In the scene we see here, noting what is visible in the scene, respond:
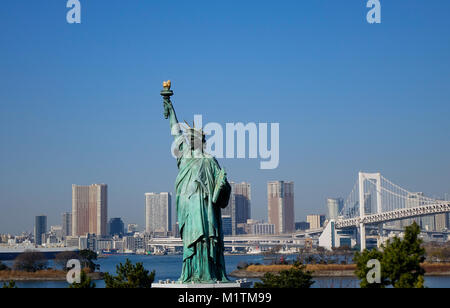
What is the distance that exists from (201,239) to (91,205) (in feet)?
451

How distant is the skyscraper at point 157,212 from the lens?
160 m

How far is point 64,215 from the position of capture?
6599 inches

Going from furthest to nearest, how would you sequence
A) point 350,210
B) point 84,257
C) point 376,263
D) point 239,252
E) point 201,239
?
1. point 239,252
2. point 350,210
3. point 84,257
4. point 376,263
5. point 201,239

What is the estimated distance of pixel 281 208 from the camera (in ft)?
493

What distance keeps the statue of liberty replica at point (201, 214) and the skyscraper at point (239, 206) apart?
124471mm

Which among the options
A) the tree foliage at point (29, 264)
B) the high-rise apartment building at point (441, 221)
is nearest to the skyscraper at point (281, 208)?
the high-rise apartment building at point (441, 221)

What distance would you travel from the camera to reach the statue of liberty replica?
18469 millimetres

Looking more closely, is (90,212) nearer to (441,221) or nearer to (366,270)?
(441,221)

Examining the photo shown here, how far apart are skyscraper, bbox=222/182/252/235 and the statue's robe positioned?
4905 inches

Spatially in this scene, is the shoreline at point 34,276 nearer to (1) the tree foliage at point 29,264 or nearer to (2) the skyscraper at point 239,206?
(1) the tree foliage at point 29,264

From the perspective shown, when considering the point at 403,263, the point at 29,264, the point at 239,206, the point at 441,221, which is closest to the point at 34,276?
the point at 29,264

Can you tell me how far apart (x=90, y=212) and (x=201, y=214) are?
14162 cm
